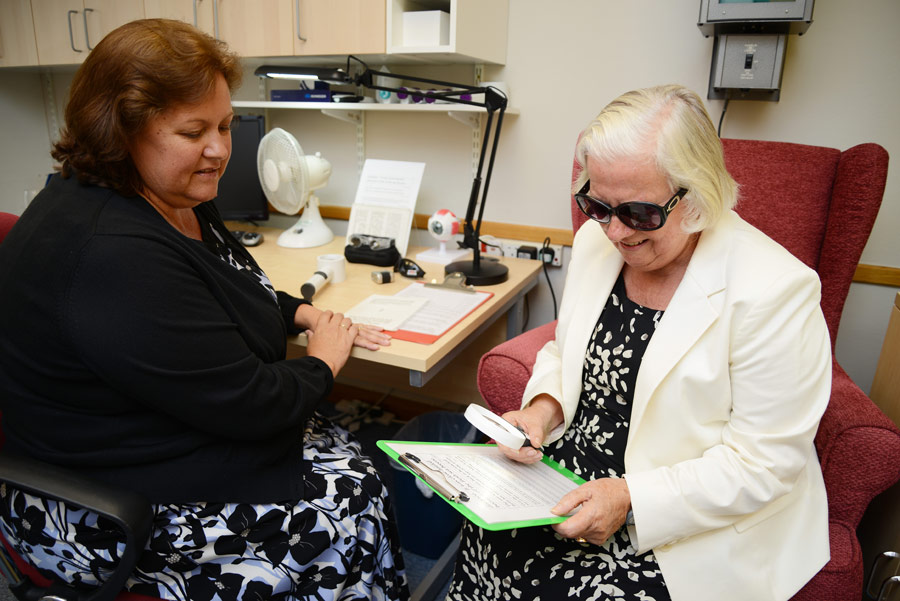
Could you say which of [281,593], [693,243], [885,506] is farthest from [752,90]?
[281,593]

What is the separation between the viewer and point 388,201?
2.06 meters

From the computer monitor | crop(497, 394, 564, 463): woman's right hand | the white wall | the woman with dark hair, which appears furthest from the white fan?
crop(497, 394, 564, 463): woman's right hand

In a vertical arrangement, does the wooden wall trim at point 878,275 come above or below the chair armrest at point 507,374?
above

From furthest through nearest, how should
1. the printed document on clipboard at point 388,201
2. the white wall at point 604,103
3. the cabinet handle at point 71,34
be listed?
1. the cabinet handle at point 71,34
2. the printed document on clipboard at point 388,201
3. the white wall at point 604,103

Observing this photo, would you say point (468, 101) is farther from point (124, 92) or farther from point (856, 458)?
point (856, 458)

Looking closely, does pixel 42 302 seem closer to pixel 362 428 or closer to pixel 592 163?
pixel 592 163

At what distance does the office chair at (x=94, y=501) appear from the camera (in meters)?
0.88

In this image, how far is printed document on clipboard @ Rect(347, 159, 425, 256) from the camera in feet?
6.63

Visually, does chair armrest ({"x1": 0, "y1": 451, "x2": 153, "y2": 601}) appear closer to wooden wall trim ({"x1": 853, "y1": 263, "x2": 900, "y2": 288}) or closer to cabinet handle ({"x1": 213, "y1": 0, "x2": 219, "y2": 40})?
cabinet handle ({"x1": 213, "y1": 0, "x2": 219, "y2": 40})

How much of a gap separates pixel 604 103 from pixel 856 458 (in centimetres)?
130

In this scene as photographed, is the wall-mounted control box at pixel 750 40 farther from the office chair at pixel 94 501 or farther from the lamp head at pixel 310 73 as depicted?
the office chair at pixel 94 501

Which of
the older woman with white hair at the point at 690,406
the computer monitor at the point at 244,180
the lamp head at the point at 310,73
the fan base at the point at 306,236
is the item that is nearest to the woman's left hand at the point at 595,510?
the older woman with white hair at the point at 690,406

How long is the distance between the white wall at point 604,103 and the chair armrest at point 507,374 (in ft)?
2.50

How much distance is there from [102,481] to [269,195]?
1.26 m
